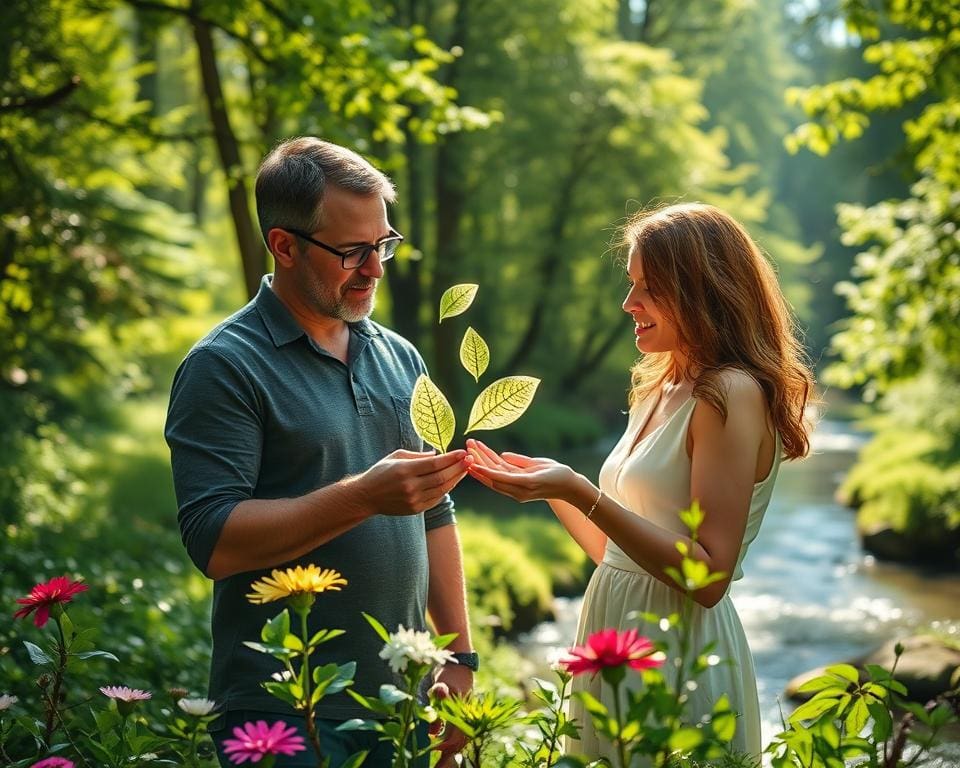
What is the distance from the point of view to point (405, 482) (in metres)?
2.15

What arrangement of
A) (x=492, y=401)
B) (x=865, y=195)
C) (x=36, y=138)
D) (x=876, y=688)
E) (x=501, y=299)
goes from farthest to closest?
(x=865, y=195), (x=501, y=299), (x=36, y=138), (x=492, y=401), (x=876, y=688)

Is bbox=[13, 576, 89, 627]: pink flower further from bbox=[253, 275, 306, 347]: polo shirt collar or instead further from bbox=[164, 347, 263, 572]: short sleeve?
bbox=[253, 275, 306, 347]: polo shirt collar

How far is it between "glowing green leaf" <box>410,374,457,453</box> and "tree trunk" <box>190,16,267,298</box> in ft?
19.7

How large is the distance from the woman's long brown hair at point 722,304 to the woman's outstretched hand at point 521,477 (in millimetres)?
457

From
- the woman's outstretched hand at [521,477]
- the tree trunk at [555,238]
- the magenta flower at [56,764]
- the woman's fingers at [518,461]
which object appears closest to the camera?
the magenta flower at [56,764]

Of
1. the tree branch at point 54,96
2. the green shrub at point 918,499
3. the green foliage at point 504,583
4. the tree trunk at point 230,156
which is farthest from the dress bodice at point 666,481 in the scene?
the green shrub at point 918,499

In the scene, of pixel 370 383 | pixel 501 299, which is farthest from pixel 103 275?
pixel 501 299

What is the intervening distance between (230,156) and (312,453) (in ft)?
19.4

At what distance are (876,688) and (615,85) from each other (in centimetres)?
1668

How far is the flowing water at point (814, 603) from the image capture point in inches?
359

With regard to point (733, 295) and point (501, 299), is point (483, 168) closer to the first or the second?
point (501, 299)

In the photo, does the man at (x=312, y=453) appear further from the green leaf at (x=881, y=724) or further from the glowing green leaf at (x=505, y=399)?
the green leaf at (x=881, y=724)

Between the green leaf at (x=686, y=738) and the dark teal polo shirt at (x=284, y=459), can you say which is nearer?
the green leaf at (x=686, y=738)

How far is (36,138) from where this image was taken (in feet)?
26.5
